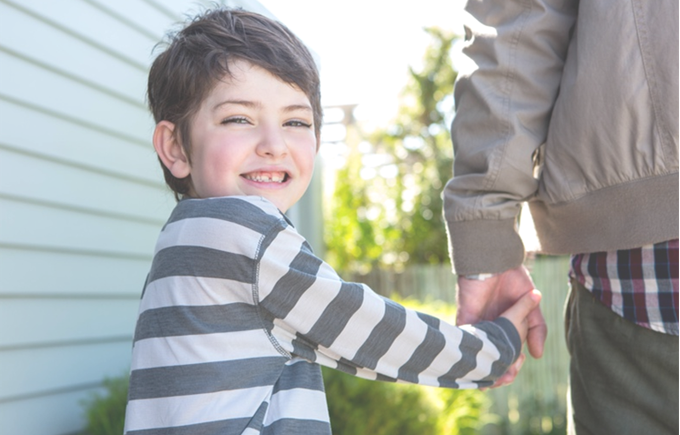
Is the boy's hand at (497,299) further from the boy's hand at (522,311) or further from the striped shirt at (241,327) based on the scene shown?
the striped shirt at (241,327)

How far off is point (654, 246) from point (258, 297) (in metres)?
0.78

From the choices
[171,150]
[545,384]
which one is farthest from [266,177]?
[545,384]

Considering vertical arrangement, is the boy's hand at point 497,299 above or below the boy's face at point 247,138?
below

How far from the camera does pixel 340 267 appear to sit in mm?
9023

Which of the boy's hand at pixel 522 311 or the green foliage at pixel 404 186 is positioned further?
the green foliage at pixel 404 186

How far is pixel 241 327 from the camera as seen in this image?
4.66ft

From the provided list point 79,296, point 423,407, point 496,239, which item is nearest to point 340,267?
point 423,407

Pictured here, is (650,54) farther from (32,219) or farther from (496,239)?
(32,219)

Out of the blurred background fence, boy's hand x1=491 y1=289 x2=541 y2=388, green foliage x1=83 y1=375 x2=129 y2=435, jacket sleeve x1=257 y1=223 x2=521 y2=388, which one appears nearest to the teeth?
jacket sleeve x1=257 y1=223 x2=521 y2=388

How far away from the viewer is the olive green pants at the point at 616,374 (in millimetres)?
1441

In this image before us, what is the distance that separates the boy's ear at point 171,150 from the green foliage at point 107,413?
49.6 inches

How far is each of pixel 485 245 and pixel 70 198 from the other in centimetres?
172

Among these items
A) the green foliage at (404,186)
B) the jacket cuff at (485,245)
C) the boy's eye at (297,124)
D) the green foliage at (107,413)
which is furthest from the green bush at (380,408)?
the green foliage at (404,186)

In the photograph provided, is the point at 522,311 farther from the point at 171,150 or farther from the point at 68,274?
the point at 68,274
